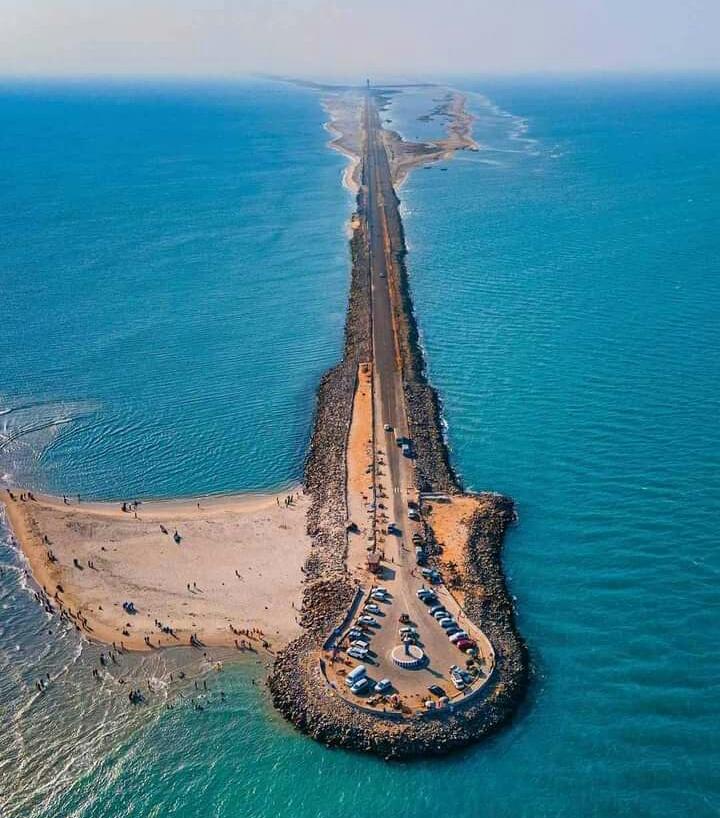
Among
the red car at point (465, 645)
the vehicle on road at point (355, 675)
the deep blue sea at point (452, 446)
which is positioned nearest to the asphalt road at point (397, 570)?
the red car at point (465, 645)

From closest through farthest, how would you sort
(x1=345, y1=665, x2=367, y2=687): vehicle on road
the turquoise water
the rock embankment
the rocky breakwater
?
the rock embankment
(x1=345, y1=665, x2=367, y2=687): vehicle on road
the rocky breakwater
the turquoise water

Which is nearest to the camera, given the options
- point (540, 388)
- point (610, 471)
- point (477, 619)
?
point (477, 619)

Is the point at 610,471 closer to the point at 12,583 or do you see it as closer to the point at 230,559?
the point at 230,559

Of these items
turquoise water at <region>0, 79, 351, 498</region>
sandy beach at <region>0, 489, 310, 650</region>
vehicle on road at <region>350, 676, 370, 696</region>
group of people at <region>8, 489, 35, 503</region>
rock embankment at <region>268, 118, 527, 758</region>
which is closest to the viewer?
rock embankment at <region>268, 118, 527, 758</region>

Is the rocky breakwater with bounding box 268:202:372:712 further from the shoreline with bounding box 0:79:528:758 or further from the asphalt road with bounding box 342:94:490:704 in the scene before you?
the asphalt road with bounding box 342:94:490:704

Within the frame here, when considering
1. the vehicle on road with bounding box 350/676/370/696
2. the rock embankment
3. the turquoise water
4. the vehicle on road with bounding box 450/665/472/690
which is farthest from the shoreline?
the turquoise water

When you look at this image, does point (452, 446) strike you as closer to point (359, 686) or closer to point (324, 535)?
point (324, 535)

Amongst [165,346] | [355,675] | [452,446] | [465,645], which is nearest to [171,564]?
[355,675]

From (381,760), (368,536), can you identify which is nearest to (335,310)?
(368,536)
